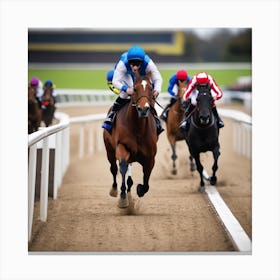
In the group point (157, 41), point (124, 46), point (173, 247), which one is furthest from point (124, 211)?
point (157, 41)

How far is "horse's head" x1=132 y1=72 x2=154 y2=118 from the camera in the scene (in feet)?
23.6

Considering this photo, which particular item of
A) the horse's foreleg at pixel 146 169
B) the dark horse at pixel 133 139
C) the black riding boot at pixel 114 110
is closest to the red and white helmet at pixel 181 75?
the black riding boot at pixel 114 110

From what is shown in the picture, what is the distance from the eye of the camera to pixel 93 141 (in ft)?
45.8

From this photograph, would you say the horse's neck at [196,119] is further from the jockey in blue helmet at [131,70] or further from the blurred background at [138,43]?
the jockey in blue helmet at [131,70]

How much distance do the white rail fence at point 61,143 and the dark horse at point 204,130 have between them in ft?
3.84

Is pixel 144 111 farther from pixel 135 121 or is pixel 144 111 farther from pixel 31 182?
pixel 31 182

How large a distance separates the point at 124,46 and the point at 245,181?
2.42 meters

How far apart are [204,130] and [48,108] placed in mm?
2674

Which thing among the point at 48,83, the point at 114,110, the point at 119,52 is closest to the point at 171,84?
the point at 119,52

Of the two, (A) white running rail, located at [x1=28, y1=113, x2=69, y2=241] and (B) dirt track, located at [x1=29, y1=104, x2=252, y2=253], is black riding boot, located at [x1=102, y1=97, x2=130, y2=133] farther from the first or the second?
(B) dirt track, located at [x1=29, y1=104, x2=252, y2=253]

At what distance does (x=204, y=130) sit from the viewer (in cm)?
891

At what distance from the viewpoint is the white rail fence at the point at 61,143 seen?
7.32 m
